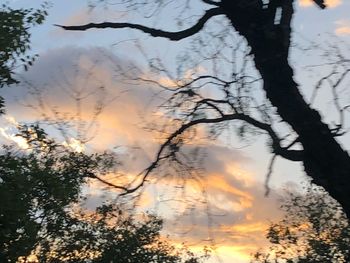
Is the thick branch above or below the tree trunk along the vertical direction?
above

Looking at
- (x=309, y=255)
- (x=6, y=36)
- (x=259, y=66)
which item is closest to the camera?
(x=259, y=66)

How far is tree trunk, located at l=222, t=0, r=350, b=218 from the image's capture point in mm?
5879

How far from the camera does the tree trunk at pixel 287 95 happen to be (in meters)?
5.88

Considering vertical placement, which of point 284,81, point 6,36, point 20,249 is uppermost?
point 6,36

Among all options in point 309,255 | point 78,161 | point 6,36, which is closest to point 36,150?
point 78,161

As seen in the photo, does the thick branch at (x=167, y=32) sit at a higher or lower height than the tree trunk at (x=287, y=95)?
higher

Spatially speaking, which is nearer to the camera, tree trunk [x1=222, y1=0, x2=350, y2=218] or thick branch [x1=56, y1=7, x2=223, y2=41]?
tree trunk [x1=222, y1=0, x2=350, y2=218]

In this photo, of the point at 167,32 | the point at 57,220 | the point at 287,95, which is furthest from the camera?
the point at 57,220

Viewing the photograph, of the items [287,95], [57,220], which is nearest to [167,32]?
[287,95]

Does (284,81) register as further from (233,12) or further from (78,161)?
(78,161)

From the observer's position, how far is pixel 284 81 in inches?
247

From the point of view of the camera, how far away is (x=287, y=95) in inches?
246

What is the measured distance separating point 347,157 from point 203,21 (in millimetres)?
2365

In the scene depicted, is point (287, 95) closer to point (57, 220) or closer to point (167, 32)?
point (167, 32)
